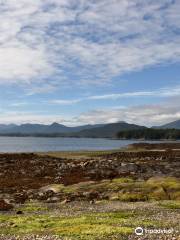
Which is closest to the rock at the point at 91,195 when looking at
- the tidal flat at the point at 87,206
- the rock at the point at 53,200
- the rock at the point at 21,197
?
the tidal flat at the point at 87,206

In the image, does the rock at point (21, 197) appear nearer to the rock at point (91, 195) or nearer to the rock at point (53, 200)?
the rock at point (53, 200)

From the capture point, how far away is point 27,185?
51719 millimetres

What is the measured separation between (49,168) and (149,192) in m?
33.5

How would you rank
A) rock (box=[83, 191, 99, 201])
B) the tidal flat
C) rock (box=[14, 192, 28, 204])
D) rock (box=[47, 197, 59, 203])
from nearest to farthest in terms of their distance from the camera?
the tidal flat
rock (box=[47, 197, 59, 203])
rock (box=[14, 192, 28, 204])
rock (box=[83, 191, 99, 201])

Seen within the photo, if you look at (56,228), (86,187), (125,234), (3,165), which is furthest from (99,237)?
(3,165)

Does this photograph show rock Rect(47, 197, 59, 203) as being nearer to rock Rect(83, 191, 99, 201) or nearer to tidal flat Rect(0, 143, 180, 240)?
tidal flat Rect(0, 143, 180, 240)

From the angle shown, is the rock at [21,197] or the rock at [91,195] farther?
the rock at [91,195]

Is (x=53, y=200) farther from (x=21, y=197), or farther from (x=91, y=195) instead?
(x=21, y=197)

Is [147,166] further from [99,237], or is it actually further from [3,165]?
[99,237]

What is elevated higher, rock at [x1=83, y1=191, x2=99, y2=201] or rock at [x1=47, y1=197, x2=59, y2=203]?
rock at [x1=83, y1=191, x2=99, y2=201]

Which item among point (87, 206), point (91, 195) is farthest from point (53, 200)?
point (87, 206)

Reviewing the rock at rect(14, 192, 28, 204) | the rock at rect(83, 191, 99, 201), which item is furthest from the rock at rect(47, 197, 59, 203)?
the rock at rect(83, 191, 99, 201)

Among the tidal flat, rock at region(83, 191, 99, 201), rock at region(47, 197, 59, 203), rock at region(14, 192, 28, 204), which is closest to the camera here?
the tidal flat

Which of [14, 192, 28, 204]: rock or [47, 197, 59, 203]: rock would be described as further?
[14, 192, 28, 204]: rock
